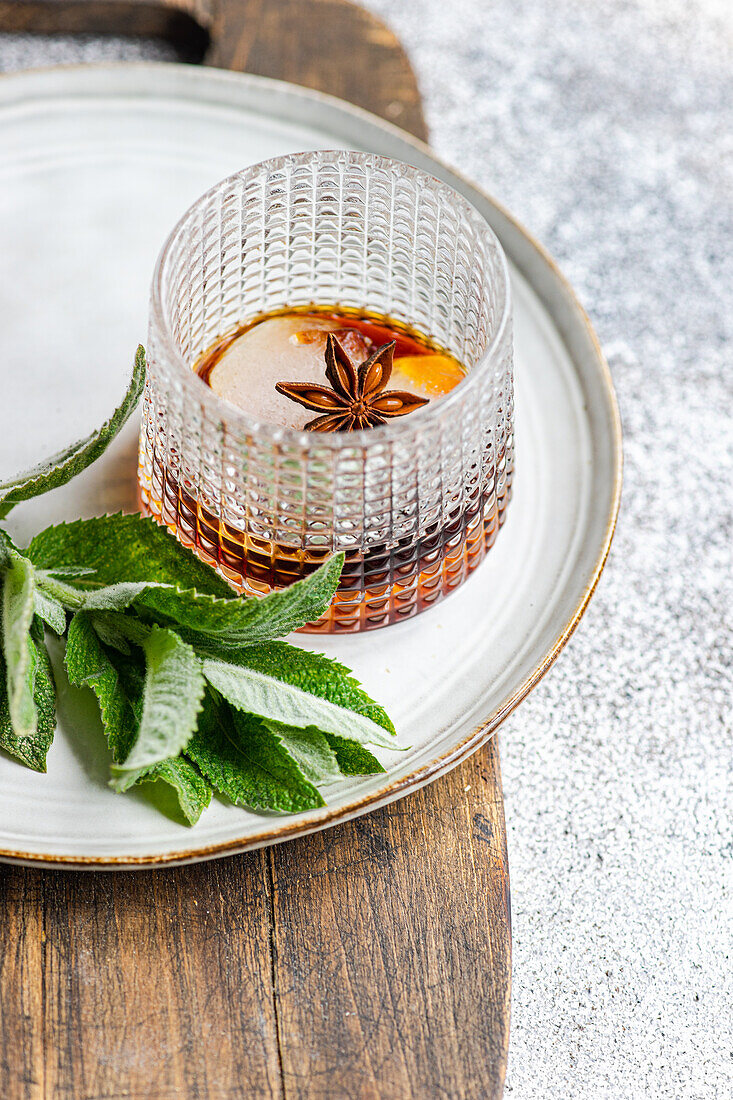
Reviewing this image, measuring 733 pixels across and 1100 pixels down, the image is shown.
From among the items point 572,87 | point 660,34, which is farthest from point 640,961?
point 660,34

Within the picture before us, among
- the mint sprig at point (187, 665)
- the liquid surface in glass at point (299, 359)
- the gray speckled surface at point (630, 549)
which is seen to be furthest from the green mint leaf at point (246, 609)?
the gray speckled surface at point (630, 549)

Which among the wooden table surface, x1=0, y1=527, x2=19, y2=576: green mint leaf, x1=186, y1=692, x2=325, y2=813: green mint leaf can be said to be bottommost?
the wooden table surface

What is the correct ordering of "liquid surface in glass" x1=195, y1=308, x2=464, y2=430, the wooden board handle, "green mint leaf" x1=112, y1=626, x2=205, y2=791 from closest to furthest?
"green mint leaf" x1=112, y1=626, x2=205, y2=791
"liquid surface in glass" x1=195, y1=308, x2=464, y2=430
the wooden board handle

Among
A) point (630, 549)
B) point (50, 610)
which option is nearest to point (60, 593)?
point (50, 610)

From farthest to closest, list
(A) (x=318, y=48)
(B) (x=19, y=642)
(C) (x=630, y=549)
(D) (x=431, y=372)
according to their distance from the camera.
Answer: (A) (x=318, y=48) → (C) (x=630, y=549) → (D) (x=431, y=372) → (B) (x=19, y=642)

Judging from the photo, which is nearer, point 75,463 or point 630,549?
point 75,463

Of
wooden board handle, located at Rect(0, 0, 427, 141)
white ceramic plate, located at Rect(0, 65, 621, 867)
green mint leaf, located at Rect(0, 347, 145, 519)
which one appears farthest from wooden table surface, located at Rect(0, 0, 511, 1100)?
wooden board handle, located at Rect(0, 0, 427, 141)

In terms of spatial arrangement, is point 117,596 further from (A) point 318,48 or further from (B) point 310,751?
(A) point 318,48

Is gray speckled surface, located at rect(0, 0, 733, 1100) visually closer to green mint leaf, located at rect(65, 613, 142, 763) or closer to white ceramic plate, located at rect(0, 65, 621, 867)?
white ceramic plate, located at rect(0, 65, 621, 867)

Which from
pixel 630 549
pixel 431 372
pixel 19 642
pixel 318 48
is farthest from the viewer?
pixel 318 48

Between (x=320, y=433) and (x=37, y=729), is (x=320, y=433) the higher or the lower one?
the higher one
